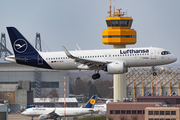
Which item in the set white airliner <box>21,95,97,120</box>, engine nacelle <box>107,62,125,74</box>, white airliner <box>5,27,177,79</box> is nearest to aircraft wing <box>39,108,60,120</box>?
white airliner <box>21,95,97,120</box>

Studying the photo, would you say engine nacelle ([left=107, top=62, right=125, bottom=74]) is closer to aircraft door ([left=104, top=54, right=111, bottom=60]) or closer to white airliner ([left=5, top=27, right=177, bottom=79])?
white airliner ([left=5, top=27, right=177, bottom=79])

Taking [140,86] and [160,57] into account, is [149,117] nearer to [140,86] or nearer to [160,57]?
[160,57]

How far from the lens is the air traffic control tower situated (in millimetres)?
134250

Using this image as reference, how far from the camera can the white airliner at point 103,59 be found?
7775 centimetres

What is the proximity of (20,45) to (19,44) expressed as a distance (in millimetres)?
385

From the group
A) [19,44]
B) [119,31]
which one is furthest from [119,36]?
[19,44]

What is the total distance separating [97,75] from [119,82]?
177 feet

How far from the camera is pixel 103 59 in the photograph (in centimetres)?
7881

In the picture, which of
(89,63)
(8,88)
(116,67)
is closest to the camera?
(116,67)

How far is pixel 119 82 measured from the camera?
5276 inches

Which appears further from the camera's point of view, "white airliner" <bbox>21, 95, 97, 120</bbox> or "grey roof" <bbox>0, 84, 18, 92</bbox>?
"grey roof" <bbox>0, 84, 18, 92</bbox>

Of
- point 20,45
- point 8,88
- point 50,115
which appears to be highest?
point 20,45

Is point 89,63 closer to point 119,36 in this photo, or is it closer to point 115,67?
point 115,67

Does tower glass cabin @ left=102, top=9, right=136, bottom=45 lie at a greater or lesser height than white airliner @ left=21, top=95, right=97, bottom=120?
greater
